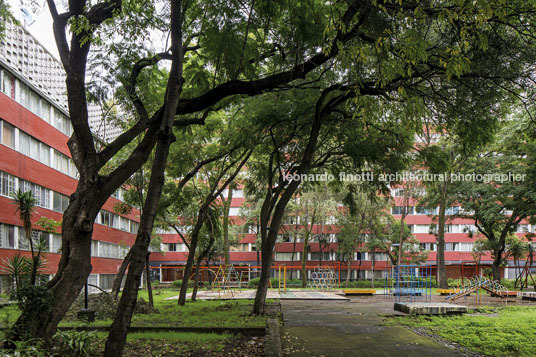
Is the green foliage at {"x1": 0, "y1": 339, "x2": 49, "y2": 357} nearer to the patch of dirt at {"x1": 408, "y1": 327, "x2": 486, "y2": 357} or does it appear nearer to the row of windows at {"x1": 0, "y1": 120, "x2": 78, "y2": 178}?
the patch of dirt at {"x1": 408, "y1": 327, "x2": 486, "y2": 357}

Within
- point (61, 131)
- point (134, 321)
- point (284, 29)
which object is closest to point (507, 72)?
point (284, 29)

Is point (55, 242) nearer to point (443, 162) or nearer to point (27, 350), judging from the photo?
point (443, 162)

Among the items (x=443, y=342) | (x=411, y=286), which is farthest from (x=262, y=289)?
(x=411, y=286)

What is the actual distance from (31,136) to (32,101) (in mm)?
1859

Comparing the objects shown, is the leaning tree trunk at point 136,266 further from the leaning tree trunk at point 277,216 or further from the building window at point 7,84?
the building window at point 7,84

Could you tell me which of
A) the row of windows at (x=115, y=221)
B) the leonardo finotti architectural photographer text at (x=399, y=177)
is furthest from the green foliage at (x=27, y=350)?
the row of windows at (x=115, y=221)

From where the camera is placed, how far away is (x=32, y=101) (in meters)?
24.5

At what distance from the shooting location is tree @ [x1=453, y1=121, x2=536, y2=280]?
23.3 meters

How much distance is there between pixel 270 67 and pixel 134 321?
7394 millimetres

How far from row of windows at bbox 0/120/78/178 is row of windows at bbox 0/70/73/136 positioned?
4.63 feet

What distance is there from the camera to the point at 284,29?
9602 mm

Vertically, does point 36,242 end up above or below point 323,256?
above

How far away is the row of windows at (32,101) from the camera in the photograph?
70.2 feet

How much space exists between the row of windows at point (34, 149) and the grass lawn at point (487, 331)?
46.7 ft
